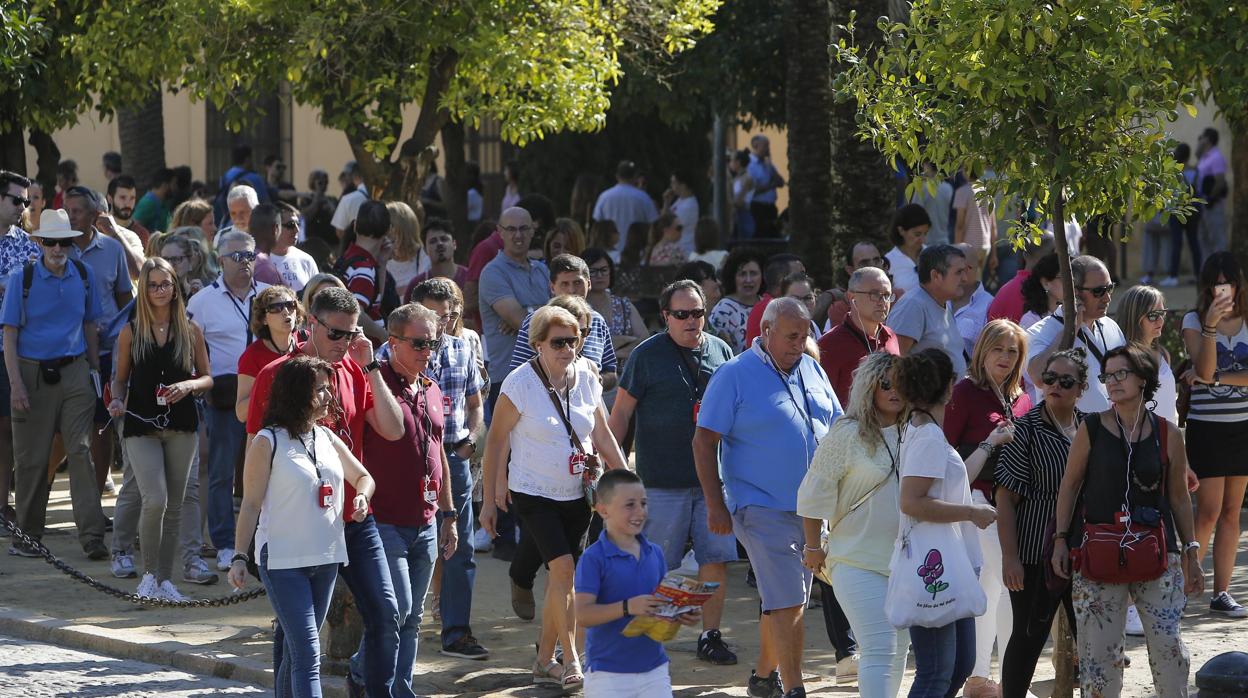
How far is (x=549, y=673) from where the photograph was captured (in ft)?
26.8

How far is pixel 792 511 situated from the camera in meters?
7.93

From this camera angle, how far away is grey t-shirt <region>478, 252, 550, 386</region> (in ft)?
36.3

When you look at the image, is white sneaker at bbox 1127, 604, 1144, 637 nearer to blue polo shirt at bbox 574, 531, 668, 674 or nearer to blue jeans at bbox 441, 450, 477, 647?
blue jeans at bbox 441, 450, 477, 647

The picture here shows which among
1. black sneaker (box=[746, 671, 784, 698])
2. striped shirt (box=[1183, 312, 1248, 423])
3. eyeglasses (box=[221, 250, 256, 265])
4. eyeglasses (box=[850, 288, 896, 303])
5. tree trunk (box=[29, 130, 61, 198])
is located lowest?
black sneaker (box=[746, 671, 784, 698])

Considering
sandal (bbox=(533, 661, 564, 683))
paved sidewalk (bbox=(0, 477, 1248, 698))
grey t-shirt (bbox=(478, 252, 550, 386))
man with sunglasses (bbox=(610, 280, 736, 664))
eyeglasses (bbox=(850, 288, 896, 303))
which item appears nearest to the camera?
sandal (bbox=(533, 661, 564, 683))

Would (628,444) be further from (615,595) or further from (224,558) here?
(615,595)

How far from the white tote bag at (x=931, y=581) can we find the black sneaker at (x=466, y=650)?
255cm

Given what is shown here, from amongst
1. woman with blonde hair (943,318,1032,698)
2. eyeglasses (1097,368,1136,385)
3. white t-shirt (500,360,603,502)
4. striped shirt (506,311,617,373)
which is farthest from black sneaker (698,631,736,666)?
eyeglasses (1097,368,1136,385)

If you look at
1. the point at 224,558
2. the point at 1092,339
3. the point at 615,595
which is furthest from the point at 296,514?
the point at 1092,339

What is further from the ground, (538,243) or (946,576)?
(538,243)

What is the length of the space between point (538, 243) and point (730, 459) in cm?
538

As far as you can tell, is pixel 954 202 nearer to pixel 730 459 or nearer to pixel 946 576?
pixel 730 459

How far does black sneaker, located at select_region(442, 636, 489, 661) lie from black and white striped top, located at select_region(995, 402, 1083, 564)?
268 cm

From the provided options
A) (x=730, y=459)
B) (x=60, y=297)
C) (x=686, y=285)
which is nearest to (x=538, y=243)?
(x=60, y=297)
